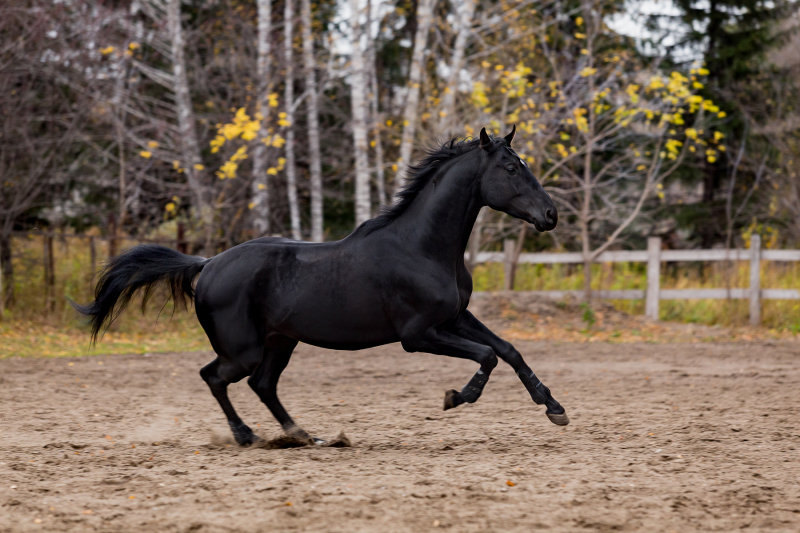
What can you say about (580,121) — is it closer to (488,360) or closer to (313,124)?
(313,124)

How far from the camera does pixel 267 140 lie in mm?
15062

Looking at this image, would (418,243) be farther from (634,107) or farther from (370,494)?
(634,107)

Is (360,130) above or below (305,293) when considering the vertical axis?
above

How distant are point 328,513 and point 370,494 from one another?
0.39 metres

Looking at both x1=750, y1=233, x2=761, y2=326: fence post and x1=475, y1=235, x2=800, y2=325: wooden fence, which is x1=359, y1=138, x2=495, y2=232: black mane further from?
x1=750, y1=233, x2=761, y2=326: fence post

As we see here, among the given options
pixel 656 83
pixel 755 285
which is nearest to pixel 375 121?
pixel 656 83

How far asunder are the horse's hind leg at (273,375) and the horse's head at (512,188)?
173 centimetres

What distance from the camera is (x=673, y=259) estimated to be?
16.4m

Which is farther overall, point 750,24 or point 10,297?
point 750,24

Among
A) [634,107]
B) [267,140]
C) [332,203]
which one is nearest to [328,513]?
[267,140]

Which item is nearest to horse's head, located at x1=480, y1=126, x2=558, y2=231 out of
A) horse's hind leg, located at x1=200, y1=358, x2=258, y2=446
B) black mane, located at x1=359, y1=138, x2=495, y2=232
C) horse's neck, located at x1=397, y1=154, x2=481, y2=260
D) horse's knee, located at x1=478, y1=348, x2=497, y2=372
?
horse's neck, located at x1=397, y1=154, x2=481, y2=260

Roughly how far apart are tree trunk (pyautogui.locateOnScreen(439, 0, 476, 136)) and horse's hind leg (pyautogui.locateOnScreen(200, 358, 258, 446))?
401 inches

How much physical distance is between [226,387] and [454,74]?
11.2 meters

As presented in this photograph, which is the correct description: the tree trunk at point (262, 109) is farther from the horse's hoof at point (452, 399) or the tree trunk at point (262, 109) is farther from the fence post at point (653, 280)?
the horse's hoof at point (452, 399)
